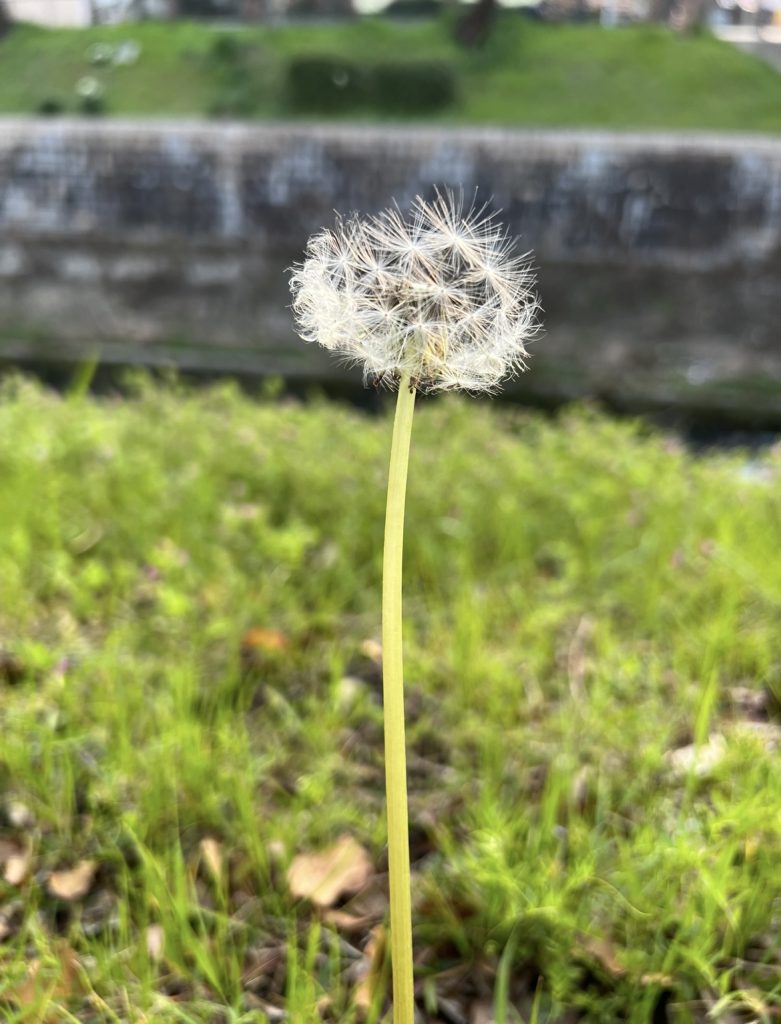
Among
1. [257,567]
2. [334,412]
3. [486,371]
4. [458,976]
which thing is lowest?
[334,412]

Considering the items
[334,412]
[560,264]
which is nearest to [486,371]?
[334,412]

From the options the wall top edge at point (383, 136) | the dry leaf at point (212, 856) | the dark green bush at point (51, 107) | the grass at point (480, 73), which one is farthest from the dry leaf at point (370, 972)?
the dark green bush at point (51, 107)

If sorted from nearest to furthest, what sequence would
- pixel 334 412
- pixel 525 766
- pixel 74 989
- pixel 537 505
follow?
pixel 74 989
pixel 525 766
pixel 537 505
pixel 334 412

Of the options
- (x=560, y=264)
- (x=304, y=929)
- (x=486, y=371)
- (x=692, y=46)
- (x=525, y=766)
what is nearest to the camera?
(x=486, y=371)

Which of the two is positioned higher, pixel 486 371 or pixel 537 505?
pixel 486 371

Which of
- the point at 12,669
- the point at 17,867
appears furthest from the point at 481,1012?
the point at 12,669

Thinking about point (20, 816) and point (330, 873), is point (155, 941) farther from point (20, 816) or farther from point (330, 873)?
point (20, 816)

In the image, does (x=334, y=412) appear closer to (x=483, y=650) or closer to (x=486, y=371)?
(x=483, y=650)

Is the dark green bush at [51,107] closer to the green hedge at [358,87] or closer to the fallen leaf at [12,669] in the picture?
the green hedge at [358,87]
